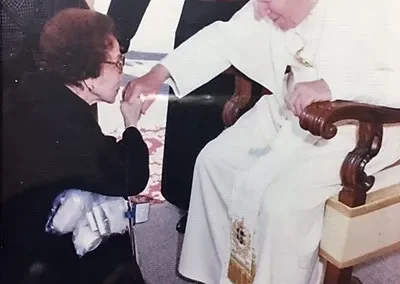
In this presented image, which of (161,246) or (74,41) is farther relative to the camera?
(161,246)

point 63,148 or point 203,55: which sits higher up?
point 203,55

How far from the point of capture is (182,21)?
75 cm

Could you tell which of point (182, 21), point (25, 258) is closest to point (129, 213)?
point (25, 258)

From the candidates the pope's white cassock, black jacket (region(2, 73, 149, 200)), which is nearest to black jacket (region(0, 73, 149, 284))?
black jacket (region(2, 73, 149, 200))

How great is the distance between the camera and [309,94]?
76 cm

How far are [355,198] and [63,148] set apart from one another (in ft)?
1.32

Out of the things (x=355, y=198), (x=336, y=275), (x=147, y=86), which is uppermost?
(x=147, y=86)

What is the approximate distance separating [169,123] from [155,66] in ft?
0.25

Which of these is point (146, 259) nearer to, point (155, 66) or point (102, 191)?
point (102, 191)

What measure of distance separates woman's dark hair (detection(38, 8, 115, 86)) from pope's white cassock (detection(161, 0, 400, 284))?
0.28 feet

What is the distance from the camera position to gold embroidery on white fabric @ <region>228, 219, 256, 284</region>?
81 centimetres

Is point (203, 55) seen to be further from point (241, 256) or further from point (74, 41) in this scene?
point (241, 256)

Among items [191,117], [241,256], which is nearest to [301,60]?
[191,117]

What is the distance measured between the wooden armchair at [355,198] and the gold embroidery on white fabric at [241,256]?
0.35 feet
